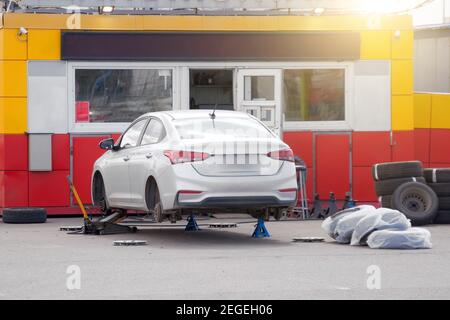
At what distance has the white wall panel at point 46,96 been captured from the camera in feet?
65.8

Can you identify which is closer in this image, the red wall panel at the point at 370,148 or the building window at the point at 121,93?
the building window at the point at 121,93

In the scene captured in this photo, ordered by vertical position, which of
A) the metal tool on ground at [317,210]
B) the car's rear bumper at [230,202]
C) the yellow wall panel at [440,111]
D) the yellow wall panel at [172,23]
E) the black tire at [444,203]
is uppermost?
the yellow wall panel at [172,23]

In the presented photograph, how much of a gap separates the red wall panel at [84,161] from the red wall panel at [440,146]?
6429 mm

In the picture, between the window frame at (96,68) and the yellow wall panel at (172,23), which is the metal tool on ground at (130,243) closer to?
the window frame at (96,68)

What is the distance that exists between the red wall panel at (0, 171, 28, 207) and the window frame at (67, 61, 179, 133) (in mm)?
1215

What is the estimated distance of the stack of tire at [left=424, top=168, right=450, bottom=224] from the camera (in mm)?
17781

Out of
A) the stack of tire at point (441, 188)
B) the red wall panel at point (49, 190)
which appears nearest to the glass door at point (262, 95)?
the red wall panel at point (49, 190)

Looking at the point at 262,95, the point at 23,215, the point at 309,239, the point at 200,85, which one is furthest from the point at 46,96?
the point at 309,239

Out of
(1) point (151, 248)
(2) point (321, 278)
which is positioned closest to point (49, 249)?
(1) point (151, 248)

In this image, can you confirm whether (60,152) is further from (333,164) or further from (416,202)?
(416,202)

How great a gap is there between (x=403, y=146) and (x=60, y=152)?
20.4 ft

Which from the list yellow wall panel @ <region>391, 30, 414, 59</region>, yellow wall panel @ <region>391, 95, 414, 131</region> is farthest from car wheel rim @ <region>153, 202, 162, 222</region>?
yellow wall panel @ <region>391, 30, 414, 59</region>

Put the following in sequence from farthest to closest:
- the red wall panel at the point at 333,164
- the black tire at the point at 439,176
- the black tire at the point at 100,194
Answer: the red wall panel at the point at 333,164
the black tire at the point at 439,176
the black tire at the point at 100,194

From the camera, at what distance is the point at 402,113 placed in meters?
20.9
